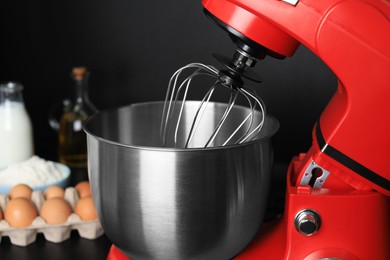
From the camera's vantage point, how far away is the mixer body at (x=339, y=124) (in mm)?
672

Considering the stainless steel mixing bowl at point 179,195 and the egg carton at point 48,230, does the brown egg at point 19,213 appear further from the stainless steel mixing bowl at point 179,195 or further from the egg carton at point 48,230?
the stainless steel mixing bowl at point 179,195

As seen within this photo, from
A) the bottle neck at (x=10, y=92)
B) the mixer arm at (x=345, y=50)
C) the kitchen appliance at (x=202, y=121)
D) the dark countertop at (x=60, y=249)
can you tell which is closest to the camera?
the mixer arm at (x=345, y=50)

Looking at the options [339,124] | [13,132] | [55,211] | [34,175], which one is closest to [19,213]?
[55,211]

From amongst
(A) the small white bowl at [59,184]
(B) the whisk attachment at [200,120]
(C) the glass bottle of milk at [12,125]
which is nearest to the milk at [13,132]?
(C) the glass bottle of milk at [12,125]

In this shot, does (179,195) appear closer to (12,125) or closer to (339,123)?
(339,123)

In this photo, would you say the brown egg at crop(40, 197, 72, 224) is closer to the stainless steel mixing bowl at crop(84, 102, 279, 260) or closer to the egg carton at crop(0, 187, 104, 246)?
the egg carton at crop(0, 187, 104, 246)

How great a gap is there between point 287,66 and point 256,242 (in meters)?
0.42

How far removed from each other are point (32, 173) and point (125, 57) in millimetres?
350

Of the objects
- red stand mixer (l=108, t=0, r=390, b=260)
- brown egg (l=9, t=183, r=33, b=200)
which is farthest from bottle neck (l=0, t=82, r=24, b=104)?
red stand mixer (l=108, t=0, r=390, b=260)

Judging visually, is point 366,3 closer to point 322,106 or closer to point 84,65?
point 322,106

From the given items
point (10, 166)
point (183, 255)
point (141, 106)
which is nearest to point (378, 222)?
point (183, 255)

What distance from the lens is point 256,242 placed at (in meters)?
0.86

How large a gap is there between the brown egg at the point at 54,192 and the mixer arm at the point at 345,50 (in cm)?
A: 42

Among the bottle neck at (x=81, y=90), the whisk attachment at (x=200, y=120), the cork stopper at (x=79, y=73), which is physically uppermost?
the whisk attachment at (x=200, y=120)
